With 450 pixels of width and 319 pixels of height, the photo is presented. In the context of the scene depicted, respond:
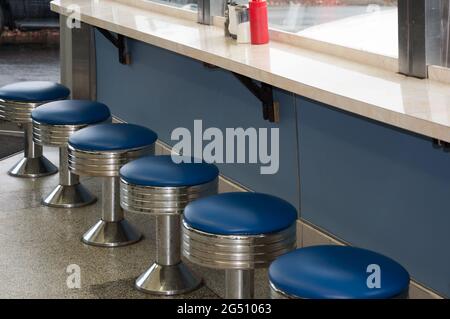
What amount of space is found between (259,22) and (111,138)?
885 millimetres

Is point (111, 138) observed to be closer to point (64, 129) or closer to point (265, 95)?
point (64, 129)

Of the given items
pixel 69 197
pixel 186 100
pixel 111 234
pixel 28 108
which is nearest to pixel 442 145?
pixel 111 234

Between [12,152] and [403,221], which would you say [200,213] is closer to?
[403,221]

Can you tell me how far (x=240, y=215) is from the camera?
3064 millimetres

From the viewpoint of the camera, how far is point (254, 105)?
4305 millimetres

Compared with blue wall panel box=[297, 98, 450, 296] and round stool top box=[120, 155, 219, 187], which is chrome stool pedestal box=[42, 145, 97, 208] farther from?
blue wall panel box=[297, 98, 450, 296]

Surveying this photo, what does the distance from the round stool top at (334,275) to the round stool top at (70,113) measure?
92.3 inches

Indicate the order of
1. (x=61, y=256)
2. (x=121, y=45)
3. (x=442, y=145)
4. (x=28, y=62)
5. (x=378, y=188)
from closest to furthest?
1. (x=442, y=145)
2. (x=378, y=188)
3. (x=61, y=256)
4. (x=121, y=45)
5. (x=28, y=62)

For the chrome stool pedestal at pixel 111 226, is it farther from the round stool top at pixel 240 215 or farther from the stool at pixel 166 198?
the round stool top at pixel 240 215

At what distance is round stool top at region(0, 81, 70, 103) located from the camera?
17.6 ft

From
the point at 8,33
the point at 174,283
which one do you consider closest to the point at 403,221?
the point at 174,283

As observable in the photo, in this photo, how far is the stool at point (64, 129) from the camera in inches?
189

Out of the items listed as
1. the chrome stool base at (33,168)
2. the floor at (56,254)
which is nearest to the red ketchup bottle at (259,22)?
the floor at (56,254)
